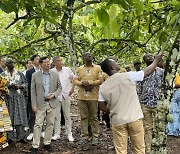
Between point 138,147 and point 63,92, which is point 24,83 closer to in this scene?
point 63,92

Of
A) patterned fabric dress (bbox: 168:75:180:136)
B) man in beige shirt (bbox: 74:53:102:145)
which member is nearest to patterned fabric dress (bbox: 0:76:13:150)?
man in beige shirt (bbox: 74:53:102:145)

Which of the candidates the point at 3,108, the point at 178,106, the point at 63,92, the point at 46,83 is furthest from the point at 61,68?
the point at 178,106

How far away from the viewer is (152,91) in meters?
6.48

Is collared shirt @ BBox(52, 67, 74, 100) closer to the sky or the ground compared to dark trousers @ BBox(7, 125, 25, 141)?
closer to the sky

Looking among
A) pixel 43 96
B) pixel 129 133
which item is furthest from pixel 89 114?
pixel 129 133

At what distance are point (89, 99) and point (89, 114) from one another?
38cm

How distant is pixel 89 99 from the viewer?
23.3ft

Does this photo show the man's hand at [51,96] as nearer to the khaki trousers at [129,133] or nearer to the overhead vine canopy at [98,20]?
the overhead vine canopy at [98,20]

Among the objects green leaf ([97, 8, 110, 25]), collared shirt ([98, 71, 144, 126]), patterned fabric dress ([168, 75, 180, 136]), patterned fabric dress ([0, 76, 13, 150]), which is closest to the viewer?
green leaf ([97, 8, 110, 25])

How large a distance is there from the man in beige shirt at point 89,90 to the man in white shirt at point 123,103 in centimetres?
224

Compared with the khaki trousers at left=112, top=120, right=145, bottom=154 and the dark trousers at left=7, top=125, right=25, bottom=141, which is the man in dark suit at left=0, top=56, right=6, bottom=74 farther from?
the khaki trousers at left=112, top=120, right=145, bottom=154

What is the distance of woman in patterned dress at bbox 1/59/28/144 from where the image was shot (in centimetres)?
731

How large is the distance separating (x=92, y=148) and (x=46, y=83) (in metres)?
1.58

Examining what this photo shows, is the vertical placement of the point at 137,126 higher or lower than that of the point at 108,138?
higher
